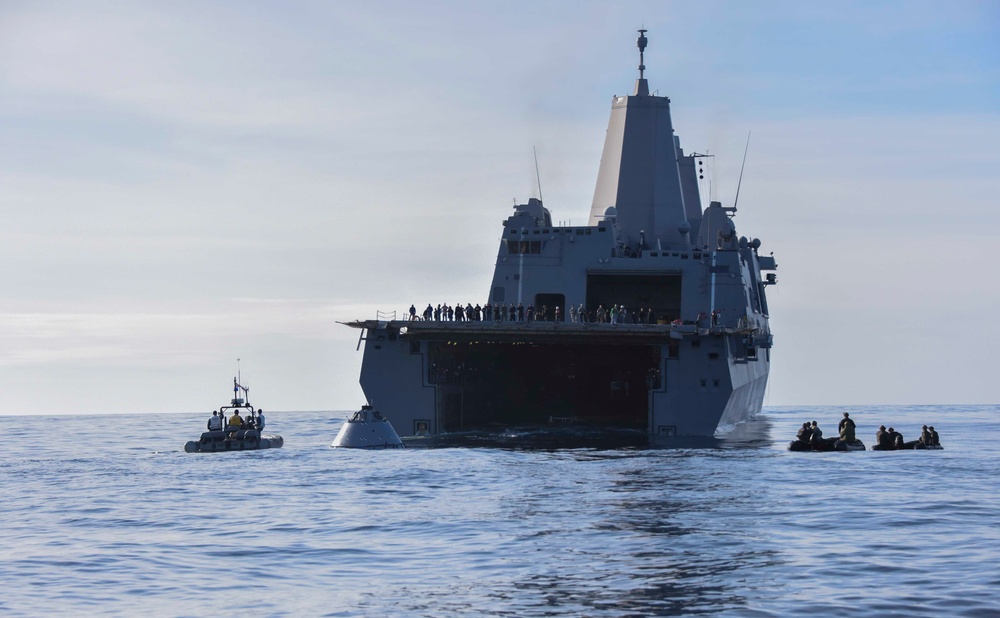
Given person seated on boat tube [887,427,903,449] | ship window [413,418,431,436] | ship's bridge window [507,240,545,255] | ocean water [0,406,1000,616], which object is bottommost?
ocean water [0,406,1000,616]

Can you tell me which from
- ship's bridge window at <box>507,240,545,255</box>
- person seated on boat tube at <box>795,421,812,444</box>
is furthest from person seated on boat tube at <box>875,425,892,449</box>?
ship's bridge window at <box>507,240,545,255</box>

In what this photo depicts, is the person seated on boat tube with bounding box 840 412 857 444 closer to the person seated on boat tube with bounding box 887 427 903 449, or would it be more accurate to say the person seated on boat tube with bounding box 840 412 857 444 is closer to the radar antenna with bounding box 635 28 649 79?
the person seated on boat tube with bounding box 887 427 903 449

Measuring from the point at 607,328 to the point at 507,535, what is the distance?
20.5 meters

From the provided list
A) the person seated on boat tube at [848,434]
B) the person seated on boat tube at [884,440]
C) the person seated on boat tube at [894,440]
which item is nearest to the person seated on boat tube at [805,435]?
the person seated on boat tube at [848,434]

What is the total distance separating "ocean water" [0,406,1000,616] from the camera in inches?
683

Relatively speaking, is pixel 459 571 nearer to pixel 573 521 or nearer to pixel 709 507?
pixel 573 521

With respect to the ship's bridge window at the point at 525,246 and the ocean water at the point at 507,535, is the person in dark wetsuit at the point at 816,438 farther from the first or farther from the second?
the ship's bridge window at the point at 525,246

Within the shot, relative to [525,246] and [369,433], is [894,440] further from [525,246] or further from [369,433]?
[369,433]

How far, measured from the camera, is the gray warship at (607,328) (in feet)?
143

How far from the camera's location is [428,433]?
44.7 meters

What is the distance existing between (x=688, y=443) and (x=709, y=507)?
53.9 feet

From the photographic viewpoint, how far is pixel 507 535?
22875 mm

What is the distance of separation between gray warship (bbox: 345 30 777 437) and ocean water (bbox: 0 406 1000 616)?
17.3 feet

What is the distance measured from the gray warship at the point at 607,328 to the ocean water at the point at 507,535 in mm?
5259
